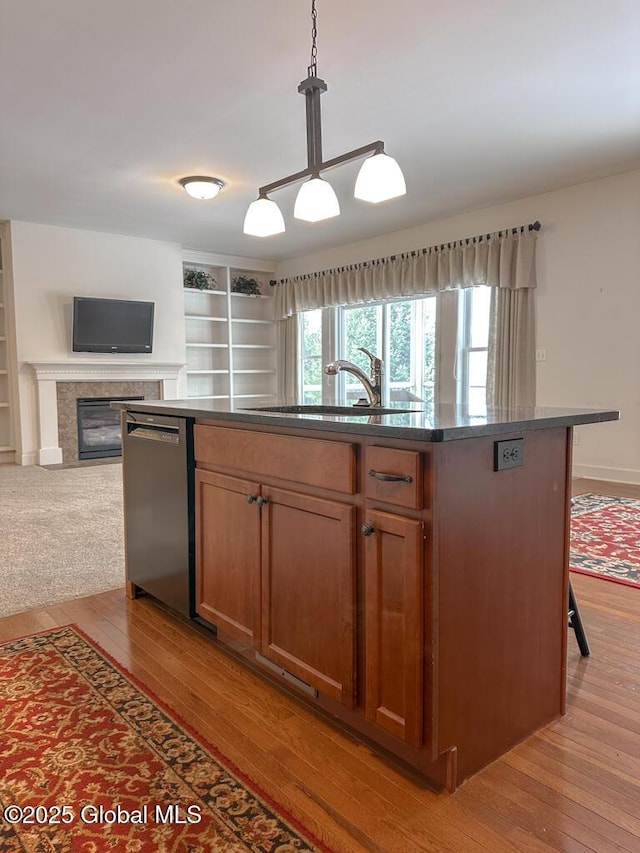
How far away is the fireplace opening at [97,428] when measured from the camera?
695cm

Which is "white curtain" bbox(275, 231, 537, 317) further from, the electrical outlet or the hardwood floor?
the electrical outlet

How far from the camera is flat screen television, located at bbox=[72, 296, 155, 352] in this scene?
6.69 metres

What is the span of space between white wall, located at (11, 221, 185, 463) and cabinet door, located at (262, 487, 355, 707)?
5.70 m

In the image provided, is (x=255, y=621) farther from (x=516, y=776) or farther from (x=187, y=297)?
(x=187, y=297)

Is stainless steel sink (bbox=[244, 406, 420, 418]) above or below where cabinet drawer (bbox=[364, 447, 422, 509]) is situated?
above

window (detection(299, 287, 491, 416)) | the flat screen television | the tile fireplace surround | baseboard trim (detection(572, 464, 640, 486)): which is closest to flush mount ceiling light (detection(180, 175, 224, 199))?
the flat screen television

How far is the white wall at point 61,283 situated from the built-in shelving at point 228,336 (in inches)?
30.0

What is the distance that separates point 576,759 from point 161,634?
1498 mm

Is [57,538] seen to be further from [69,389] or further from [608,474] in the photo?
[608,474]

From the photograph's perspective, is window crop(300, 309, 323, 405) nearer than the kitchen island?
No

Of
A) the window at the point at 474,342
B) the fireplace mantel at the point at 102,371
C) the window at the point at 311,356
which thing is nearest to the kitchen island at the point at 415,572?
the window at the point at 474,342

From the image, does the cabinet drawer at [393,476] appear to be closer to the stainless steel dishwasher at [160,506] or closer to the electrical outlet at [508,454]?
the electrical outlet at [508,454]

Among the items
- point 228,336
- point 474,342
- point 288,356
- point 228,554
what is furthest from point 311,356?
point 228,554

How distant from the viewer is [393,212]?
A: 20.3ft
